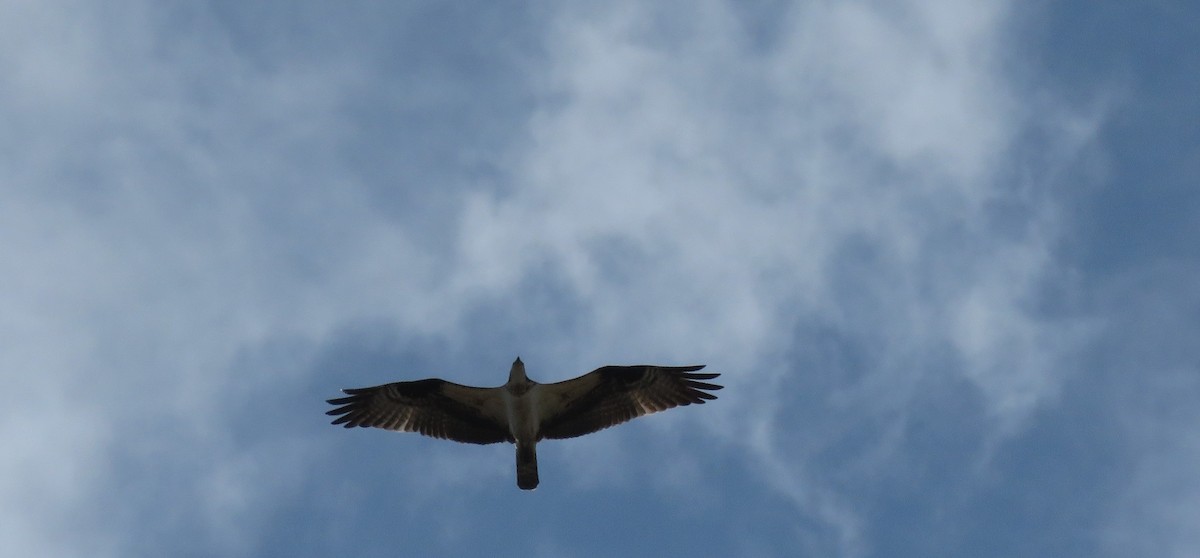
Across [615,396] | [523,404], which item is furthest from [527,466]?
[615,396]

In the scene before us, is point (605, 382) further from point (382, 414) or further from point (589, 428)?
point (382, 414)

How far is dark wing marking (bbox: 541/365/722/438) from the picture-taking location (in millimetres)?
19859

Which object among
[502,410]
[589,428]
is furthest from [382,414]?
[589,428]

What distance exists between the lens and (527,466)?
1934 centimetres

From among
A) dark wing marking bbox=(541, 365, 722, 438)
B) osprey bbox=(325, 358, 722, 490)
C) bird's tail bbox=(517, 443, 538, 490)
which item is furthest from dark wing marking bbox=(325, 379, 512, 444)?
dark wing marking bbox=(541, 365, 722, 438)

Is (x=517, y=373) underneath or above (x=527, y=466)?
→ above

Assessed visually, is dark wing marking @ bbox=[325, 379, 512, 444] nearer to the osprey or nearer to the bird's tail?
the osprey

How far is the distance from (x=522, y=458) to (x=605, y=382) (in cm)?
214

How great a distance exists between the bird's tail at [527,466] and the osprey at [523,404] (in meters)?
0.02

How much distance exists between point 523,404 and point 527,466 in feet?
3.72

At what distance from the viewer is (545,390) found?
19656mm

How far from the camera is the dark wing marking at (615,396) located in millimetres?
19859

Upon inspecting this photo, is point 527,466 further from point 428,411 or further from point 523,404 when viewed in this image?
point 428,411

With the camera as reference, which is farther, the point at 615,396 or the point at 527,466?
the point at 615,396
